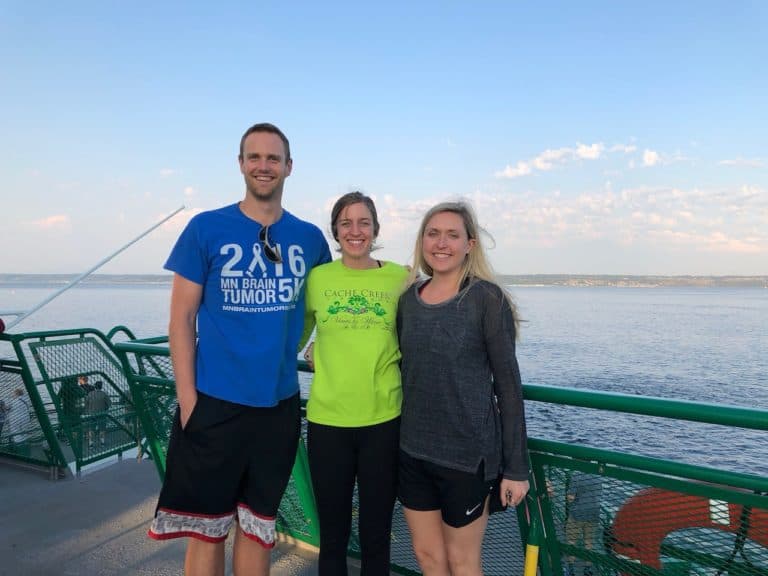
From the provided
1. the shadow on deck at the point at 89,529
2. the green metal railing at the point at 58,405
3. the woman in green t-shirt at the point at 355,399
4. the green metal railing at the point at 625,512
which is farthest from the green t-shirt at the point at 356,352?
the green metal railing at the point at 58,405

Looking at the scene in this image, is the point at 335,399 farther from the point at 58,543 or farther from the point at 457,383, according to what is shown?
the point at 58,543

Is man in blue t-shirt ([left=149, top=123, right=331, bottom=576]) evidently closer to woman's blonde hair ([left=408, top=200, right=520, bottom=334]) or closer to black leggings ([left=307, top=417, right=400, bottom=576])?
black leggings ([left=307, top=417, right=400, bottom=576])

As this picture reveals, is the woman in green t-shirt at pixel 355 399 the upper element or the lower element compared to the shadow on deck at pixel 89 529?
upper

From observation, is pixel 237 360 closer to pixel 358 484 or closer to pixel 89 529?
pixel 358 484

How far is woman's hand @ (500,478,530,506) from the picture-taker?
6.31 feet

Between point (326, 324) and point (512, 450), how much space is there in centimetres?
87

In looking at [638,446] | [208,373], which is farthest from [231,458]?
[638,446]

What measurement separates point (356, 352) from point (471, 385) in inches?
18.7

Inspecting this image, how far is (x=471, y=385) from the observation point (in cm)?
197

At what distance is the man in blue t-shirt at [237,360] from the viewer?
219 cm

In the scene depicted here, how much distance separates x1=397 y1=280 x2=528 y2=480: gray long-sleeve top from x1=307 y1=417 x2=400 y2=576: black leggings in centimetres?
20

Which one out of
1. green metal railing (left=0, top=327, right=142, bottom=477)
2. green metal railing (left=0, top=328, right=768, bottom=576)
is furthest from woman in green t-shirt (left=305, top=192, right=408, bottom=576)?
green metal railing (left=0, top=327, right=142, bottom=477)

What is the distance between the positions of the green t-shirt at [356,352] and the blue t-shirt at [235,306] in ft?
0.55

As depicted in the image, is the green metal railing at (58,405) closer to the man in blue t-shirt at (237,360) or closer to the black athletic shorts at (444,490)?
the man in blue t-shirt at (237,360)
